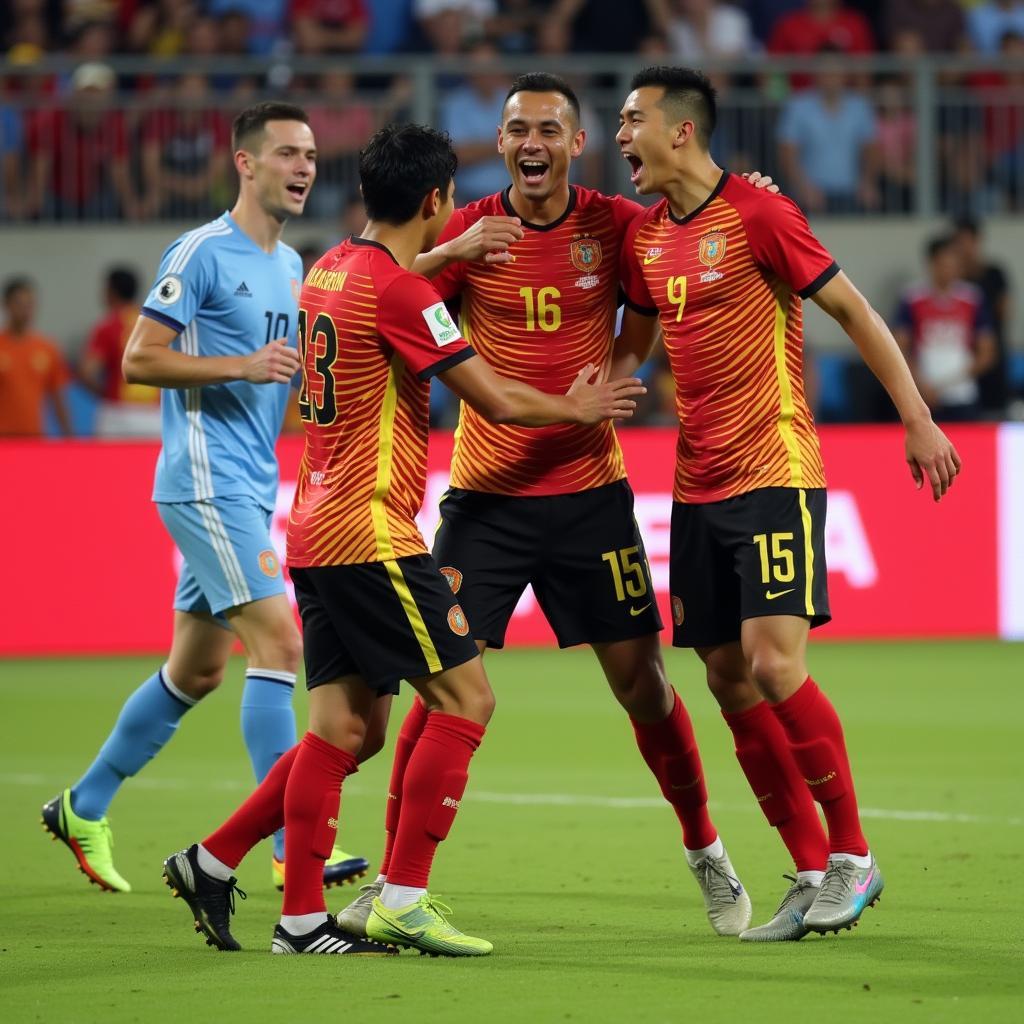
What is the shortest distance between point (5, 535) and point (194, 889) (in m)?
7.83

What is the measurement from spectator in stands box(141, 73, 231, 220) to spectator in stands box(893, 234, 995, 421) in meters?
5.85

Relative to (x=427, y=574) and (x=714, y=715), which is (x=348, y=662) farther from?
(x=714, y=715)

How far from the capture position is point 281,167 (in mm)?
7090

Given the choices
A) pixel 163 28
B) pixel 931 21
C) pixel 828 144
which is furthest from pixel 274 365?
pixel 931 21

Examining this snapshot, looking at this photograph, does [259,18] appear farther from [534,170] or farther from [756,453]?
[756,453]

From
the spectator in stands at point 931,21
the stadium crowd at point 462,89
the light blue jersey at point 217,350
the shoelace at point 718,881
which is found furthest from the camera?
the spectator in stands at point 931,21

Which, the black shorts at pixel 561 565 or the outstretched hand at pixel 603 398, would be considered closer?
the outstretched hand at pixel 603 398

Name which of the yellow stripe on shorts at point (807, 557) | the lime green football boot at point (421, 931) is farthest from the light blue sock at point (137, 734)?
the yellow stripe on shorts at point (807, 557)

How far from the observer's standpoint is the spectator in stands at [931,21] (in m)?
18.1

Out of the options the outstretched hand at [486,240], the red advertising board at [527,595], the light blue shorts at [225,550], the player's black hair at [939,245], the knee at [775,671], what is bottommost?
the red advertising board at [527,595]

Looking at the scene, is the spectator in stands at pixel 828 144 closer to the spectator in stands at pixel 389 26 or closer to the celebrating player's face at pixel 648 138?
the spectator in stands at pixel 389 26

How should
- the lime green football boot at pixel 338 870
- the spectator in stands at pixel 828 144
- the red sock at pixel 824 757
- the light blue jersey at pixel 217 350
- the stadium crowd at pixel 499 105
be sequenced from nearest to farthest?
1. the red sock at pixel 824 757
2. the lime green football boot at pixel 338 870
3. the light blue jersey at pixel 217 350
4. the stadium crowd at pixel 499 105
5. the spectator in stands at pixel 828 144

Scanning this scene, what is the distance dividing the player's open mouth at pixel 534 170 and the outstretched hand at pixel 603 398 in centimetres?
70

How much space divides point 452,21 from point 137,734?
Answer: 37.7 ft
